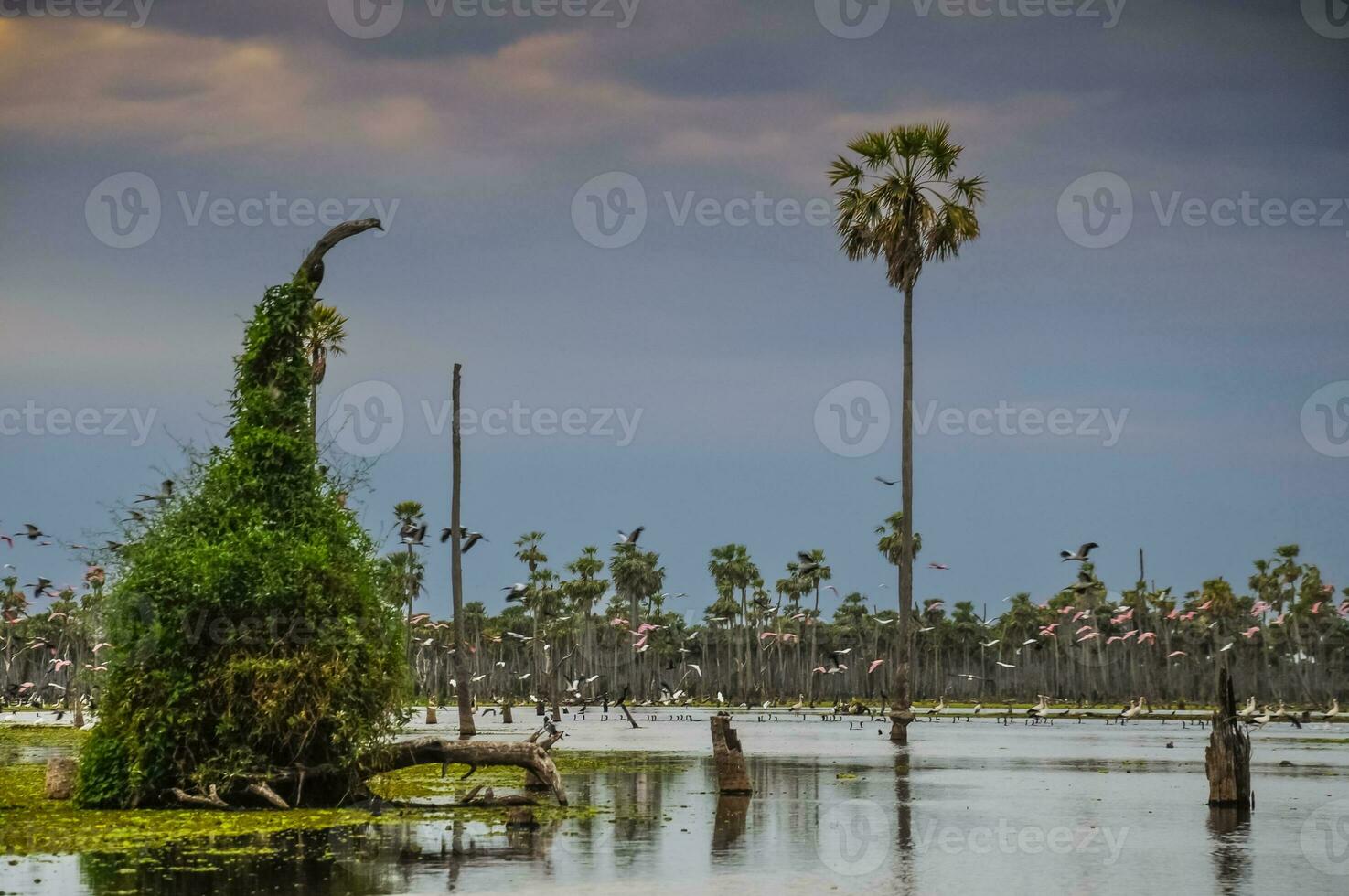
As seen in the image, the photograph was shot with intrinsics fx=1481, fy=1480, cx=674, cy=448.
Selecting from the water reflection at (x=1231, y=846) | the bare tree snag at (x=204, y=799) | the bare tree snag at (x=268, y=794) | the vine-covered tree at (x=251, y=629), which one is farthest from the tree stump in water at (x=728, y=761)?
the bare tree snag at (x=204, y=799)

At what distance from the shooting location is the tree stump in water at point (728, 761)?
1106 inches

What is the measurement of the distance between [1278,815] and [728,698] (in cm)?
13348

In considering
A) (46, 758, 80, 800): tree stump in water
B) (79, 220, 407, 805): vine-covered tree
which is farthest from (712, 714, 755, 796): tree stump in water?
(46, 758, 80, 800): tree stump in water

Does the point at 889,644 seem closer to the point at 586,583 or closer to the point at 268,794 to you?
the point at 586,583

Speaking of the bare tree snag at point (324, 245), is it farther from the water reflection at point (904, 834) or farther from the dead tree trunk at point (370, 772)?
the water reflection at point (904, 834)

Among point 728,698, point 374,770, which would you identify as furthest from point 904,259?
point 728,698

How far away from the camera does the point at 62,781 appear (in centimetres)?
2644

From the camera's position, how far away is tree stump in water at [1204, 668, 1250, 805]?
27219mm

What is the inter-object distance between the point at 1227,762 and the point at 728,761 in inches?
367

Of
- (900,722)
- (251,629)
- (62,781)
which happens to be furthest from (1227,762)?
(900,722)

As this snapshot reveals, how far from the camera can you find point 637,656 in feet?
598

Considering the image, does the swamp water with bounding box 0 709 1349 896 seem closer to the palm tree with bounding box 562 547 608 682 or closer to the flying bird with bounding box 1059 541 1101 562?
the flying bird with bounding box 1059 541 1101 562

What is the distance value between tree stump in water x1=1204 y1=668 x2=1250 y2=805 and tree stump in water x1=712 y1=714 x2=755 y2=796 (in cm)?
878

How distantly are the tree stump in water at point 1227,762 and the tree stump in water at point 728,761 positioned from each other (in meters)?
8.78
